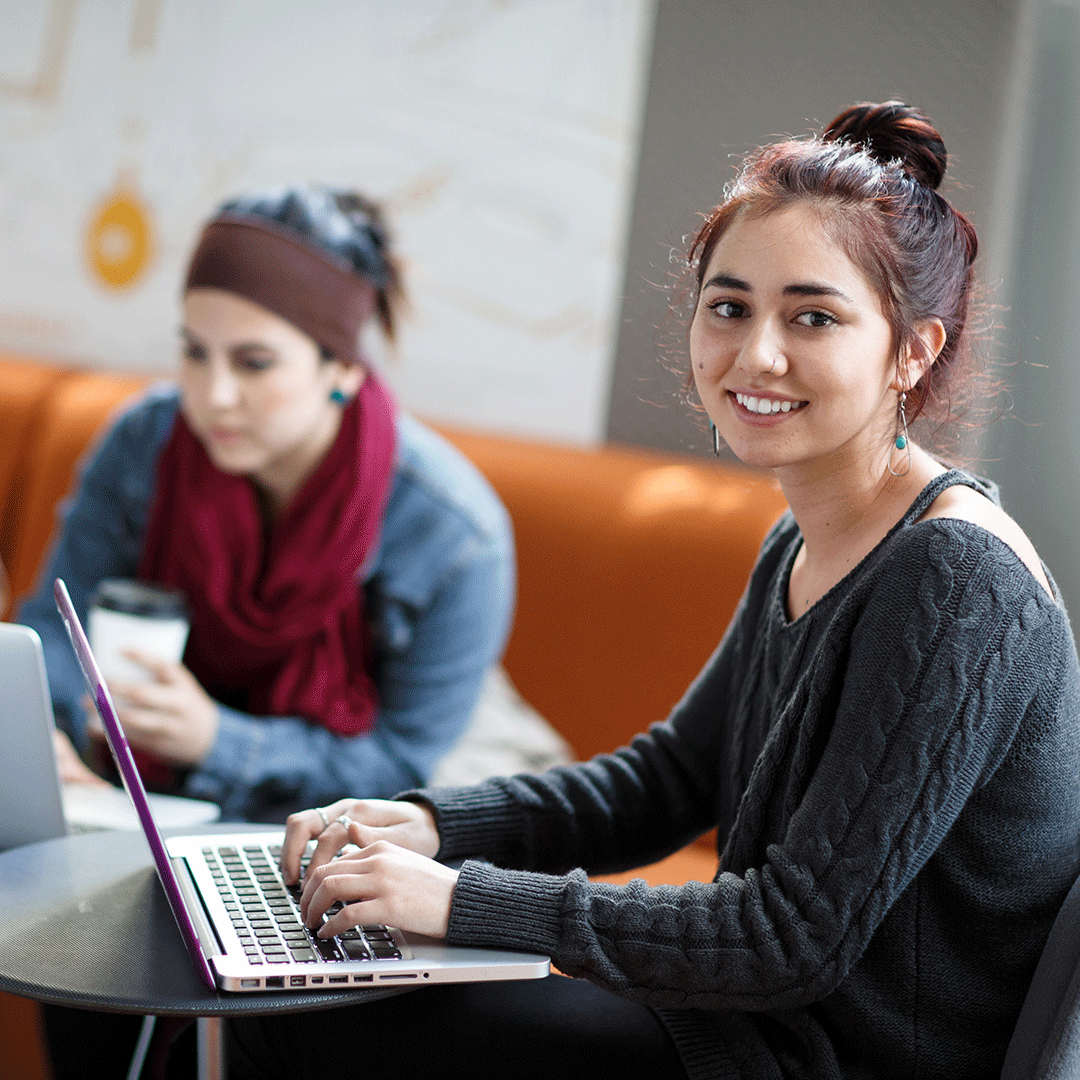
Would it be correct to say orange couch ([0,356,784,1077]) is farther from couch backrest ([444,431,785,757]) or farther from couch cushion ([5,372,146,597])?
couch cushion ([5,372,146,597])

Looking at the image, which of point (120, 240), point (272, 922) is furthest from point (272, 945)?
point (120, 240)

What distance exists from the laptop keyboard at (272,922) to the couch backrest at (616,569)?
0.97 m

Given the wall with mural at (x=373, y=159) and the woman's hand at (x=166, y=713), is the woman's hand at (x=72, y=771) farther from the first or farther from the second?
the wall with mural at (x=373, y=159)

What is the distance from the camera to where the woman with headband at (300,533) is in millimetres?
1649

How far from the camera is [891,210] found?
948 millimetres

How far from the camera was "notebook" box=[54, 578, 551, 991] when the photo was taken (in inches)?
30.8

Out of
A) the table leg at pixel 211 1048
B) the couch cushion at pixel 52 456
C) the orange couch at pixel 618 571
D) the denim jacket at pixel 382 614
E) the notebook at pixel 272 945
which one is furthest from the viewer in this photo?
the couch cushion at pixel 52 456

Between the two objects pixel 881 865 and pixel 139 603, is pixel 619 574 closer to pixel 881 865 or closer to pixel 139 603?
pixel 139 603

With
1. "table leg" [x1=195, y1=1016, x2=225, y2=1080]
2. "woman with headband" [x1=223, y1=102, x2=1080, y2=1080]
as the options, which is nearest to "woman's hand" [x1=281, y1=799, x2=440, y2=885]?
"woman with headband" [x1=223, y1=102, x2=1080, y2=1080]

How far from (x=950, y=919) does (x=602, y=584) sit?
109cm

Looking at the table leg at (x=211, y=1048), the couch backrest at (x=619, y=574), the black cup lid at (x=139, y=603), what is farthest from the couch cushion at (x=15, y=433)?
the table leg at (x=211, y=1048)

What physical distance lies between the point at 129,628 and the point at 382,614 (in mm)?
420

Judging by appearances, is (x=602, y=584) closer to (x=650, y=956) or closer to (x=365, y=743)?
(x=365, y=743)

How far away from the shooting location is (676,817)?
45.6 inches
